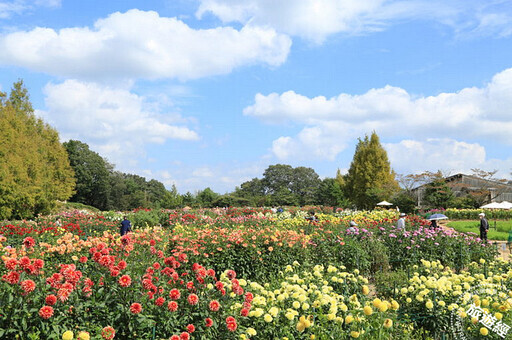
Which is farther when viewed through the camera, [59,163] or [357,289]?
[59,163]

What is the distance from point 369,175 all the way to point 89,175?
100 ft

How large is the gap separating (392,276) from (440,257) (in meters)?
3.19

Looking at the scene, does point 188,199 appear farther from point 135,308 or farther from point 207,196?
point 135,308

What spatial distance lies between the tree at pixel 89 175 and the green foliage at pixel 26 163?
14863 millimetres

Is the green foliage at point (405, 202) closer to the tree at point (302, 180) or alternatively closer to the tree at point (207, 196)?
the tree at point (207, 196)

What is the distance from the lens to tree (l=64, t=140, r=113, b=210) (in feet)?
150

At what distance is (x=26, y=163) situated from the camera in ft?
74.4

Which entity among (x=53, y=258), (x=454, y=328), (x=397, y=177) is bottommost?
(x=454, y=328)

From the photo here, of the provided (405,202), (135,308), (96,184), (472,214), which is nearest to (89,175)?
(96,184)

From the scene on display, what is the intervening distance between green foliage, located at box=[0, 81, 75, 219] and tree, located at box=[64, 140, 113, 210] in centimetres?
Answer: 1486

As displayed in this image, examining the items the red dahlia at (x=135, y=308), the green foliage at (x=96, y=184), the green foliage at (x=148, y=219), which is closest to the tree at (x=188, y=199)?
the green foliage at (x=96, y=184)

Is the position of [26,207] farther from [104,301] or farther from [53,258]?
[104,301]

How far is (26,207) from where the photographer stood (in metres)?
22.4

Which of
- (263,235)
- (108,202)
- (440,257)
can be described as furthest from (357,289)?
(108,202)
